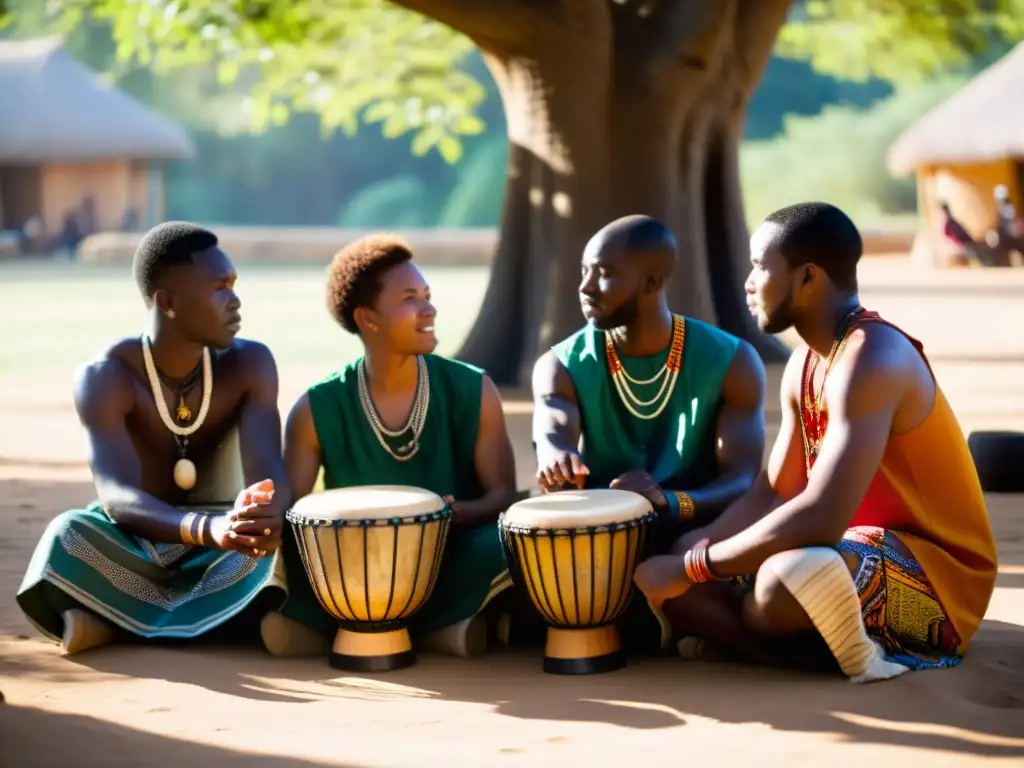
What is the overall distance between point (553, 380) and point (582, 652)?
3.12 ft

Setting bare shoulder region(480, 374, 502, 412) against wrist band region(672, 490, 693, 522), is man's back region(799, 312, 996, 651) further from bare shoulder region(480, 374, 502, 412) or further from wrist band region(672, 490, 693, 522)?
bare shoulder region(480, 374, 502, 412)

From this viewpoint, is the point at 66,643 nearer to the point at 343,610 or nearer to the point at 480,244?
the point at 343,610

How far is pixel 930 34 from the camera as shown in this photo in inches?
724

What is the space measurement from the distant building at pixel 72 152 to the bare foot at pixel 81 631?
2980cm

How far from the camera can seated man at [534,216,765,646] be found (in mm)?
5137

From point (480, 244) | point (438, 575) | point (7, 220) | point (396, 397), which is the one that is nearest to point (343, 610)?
point (438, 575)

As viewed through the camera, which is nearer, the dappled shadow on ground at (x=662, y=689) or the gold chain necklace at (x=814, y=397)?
the dappled shadow on ground at (x=662, y=689)

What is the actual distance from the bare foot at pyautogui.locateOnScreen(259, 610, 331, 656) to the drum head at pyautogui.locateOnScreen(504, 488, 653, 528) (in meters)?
0.80

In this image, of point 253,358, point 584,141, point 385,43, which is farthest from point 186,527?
point 385,43

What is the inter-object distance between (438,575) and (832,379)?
4.75ft

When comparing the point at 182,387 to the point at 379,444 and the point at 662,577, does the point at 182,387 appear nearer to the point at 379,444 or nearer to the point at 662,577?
the point at 379,444

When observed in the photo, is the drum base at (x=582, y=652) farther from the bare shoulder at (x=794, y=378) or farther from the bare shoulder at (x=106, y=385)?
the bare shoulder at (x=106, y=385)

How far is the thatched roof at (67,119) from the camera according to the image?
3344 cm

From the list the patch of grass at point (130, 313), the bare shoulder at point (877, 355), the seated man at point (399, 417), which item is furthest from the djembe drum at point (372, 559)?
the patch of grass at point (130, 313)
